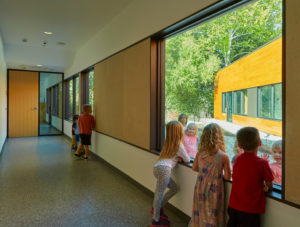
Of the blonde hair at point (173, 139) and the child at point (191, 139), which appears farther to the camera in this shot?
the child at point (191, 139)

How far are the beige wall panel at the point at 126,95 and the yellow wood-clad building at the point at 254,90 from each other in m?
1.27

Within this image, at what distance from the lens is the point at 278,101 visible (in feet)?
5.82

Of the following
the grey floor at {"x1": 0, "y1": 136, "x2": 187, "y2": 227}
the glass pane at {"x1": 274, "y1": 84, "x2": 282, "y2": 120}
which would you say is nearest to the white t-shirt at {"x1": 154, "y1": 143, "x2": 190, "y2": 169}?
the grey floor at {"x1": 0, "y1": 136, "x2": 187, "y2": 227}

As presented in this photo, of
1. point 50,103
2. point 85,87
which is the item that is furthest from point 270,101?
point 50,103

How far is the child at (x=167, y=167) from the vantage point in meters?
2.50

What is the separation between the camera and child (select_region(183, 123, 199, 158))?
9.09 feet

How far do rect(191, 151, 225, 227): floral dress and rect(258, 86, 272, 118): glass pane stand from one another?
1.61 ft

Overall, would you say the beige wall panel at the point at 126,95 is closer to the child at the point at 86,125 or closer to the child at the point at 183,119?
the child at the point at 86,125

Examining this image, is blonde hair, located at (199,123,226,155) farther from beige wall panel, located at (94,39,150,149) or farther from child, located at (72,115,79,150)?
child, located at (72,115,79,150)

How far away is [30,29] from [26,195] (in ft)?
12.4

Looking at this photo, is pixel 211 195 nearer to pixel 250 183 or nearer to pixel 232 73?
pixel 250 183

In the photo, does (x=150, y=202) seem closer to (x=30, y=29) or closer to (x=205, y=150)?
(x=205, y=150)

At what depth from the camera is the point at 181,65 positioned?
9.62 feet

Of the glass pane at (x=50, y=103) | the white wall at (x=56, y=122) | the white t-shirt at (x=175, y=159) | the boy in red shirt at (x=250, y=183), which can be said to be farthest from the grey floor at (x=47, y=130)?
the boy in red shirt at (x=250, y=183)
